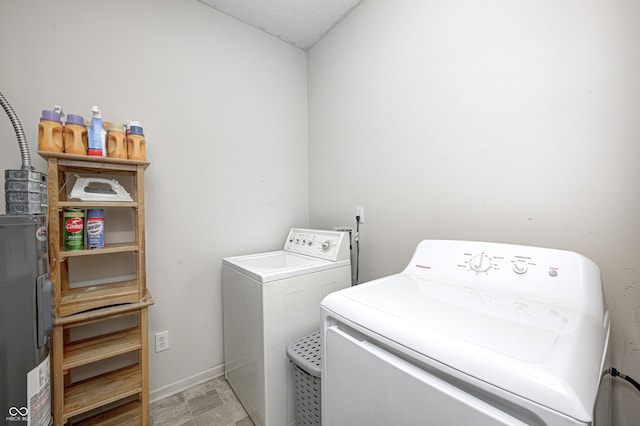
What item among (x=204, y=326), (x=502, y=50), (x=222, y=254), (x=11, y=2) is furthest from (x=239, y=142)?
(x=502, y=50)

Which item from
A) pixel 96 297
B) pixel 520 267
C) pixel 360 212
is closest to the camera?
pixel 520 267

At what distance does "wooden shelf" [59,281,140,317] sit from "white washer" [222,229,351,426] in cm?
51

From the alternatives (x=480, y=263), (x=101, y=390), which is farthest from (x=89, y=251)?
(x=480, y=263)

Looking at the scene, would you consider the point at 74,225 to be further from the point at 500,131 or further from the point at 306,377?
the point at 500,131

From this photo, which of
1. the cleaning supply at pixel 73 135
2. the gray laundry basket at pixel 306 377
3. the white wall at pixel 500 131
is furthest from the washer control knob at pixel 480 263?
the cleaning supply at pixel 73 135

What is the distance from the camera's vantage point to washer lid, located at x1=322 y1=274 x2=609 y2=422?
0.44m

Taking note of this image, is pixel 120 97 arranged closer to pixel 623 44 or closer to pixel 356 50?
pixel 356 50

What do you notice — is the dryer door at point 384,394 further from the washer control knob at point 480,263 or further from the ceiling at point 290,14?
the ceiling at point 290,14

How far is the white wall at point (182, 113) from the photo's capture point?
1.28 meters

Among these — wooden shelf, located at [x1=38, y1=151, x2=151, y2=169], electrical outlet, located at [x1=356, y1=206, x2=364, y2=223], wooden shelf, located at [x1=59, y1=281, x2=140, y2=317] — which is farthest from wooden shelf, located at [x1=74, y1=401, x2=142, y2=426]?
electrical outlet, located at [x1=356, y1=206, x2=364, y2=223]

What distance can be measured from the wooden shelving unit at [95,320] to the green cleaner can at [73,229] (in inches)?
1.5

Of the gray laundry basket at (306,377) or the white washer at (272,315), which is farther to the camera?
the white washer at (272,315)

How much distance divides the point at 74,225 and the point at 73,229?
18 mm

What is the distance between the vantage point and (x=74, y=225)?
3.80ft
